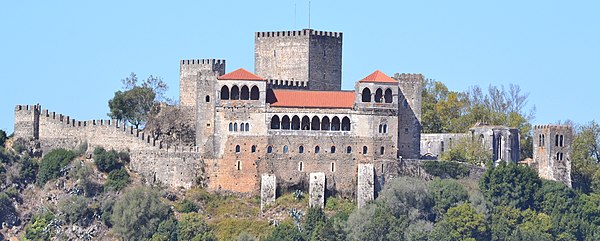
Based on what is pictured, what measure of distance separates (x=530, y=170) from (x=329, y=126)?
467 inches

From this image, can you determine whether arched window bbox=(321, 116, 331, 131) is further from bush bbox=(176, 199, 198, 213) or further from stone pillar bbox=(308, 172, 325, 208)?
bush bbox=(176, 199, 198, 213)

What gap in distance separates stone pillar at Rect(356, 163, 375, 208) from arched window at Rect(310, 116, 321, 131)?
299 centimetres

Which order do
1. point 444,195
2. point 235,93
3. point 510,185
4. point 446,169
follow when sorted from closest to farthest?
point 235,93 → point 444,195 → point 510,185 → point 446,169

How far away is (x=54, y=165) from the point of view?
113500 mm

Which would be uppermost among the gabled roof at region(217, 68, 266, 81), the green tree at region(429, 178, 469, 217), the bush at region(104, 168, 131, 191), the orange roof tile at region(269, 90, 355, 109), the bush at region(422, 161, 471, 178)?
the gabled roof at region(217, 68, 266, 81)

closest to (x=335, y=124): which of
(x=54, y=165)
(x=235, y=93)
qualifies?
(x=235, y=93)

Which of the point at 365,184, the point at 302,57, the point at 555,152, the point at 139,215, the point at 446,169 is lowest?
the point at 139,215

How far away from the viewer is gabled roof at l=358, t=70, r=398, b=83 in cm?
10994

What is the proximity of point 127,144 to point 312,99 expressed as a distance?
10.4 meters

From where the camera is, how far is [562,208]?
114m

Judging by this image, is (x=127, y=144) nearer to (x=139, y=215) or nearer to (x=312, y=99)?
(x=139, y=215)

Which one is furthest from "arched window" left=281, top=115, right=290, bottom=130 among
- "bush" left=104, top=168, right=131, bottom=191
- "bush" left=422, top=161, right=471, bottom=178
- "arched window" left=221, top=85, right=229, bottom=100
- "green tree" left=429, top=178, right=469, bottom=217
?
"bush" left=104, top=168, right=131, bottom=191

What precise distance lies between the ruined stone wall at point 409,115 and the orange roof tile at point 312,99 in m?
3.00

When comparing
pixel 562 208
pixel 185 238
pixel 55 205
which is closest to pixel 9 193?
pixel 55 205
